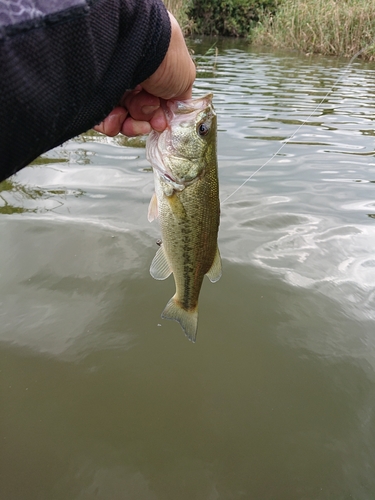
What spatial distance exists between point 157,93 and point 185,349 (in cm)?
162

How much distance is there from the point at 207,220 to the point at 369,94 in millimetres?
8911

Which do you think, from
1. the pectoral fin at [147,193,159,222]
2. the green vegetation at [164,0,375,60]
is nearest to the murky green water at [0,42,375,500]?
the pectoral fin at [147,193,159,222]

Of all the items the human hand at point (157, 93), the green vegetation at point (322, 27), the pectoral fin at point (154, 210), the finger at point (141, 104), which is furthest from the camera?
the green vegetation at point (322, 27)

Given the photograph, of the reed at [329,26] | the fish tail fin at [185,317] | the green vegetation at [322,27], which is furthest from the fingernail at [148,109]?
the reed at [329,26]

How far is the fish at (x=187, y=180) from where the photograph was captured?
1.97 metres

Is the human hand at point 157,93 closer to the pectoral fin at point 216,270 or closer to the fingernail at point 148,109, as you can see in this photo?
the fingernail at point 148,109

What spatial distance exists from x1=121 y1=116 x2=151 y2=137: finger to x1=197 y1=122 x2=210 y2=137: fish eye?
28cm

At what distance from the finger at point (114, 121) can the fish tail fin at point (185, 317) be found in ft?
3.42

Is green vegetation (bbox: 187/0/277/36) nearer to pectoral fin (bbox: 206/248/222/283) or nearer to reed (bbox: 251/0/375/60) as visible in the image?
reed (bbox: 251/0/375/60)

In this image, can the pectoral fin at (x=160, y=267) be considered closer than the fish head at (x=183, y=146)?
No

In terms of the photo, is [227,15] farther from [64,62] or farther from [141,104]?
[64,62]

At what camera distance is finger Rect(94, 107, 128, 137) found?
2.08 m

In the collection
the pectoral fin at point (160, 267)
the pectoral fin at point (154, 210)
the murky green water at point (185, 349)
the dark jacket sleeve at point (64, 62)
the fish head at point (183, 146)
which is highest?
the dark jacket sleeve at point (64, 62)

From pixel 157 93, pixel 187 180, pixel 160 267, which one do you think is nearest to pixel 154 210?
Result: pixel 187 180
